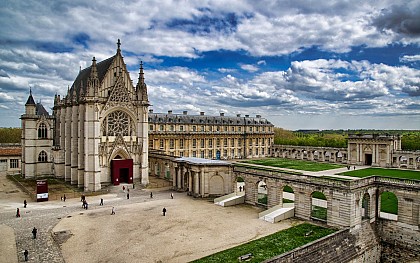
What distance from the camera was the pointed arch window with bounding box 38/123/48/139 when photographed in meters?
52.7

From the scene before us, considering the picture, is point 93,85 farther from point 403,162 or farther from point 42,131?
point 403,162

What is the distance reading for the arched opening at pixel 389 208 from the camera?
3025cm

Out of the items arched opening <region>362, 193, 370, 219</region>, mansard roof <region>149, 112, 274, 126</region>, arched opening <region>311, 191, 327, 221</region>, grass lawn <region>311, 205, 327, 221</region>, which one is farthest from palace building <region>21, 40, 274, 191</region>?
arched opening <region>362, 193, 370, 219</region>

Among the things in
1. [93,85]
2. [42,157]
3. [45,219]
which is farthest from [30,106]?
[45,219]

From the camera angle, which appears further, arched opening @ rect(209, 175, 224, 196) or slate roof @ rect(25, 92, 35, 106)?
slate roof @ rect(25, 92, 35, 106)

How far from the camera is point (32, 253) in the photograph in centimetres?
2172

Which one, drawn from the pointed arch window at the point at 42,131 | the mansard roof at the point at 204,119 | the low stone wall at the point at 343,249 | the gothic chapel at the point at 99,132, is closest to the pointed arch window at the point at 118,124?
the gothic chapel at the point at 99,132

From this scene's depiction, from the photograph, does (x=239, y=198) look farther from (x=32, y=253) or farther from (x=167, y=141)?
(x=167, y=141)

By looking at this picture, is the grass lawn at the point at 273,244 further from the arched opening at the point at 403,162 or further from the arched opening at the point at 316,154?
the arched opening at the point at 316,154

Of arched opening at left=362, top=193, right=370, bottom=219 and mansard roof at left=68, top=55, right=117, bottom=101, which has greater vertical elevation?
mansard roof at left=68, top=55, right=117, bottom=101

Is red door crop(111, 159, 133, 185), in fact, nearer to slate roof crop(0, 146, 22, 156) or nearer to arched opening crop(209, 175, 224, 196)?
arched opening crop(209, 175, 224, 196)

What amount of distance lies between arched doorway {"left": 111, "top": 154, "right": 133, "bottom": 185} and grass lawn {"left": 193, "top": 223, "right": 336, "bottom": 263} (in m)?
25.9

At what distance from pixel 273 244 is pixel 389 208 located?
16965 millimetres

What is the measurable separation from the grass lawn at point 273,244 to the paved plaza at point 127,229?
98 cm
